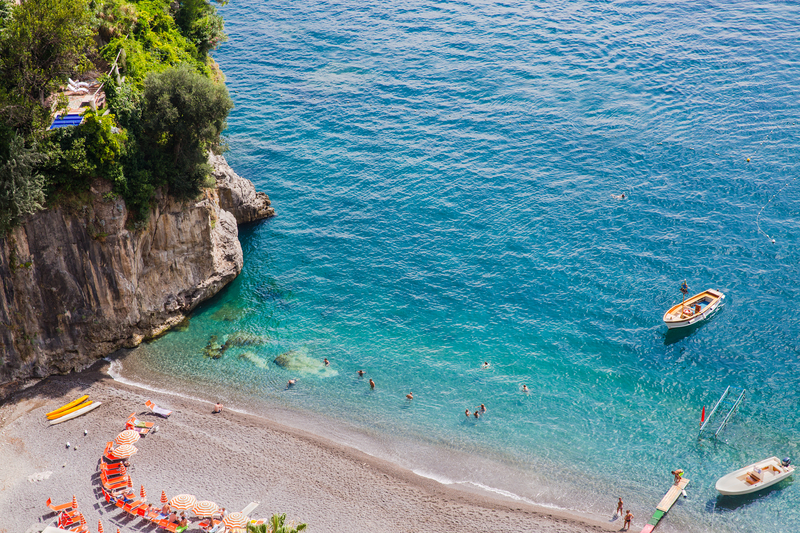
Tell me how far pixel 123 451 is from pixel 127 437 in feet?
4.38

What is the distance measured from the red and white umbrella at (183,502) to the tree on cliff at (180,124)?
24.0 meters

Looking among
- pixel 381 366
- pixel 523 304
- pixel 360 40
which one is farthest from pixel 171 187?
pixel 360 40

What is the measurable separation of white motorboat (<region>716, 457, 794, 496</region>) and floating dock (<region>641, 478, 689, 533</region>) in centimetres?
229

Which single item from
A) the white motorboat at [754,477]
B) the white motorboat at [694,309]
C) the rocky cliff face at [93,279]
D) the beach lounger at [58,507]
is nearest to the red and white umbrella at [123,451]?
the beach lounger at [58,507]

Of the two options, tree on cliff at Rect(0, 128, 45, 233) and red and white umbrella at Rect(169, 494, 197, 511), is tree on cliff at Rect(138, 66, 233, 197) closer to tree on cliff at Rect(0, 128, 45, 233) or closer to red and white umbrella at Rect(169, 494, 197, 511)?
tree on cliff at Rect(0, 128, 45, 233)

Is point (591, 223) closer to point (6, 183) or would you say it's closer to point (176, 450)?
point (176, 450)

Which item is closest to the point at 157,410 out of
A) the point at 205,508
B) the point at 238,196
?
the point at 205,508

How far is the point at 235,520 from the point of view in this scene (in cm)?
3559

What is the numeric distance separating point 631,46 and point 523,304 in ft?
191

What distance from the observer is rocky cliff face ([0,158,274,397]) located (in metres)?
42.2

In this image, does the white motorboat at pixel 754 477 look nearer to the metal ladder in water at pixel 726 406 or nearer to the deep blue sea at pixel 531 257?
the deep blue sea at pixel 531 257

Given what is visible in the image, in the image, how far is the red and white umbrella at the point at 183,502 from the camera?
1429 inches

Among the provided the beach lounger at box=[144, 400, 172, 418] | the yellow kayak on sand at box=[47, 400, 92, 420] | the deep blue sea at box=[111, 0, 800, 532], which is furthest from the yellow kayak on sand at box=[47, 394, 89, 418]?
the deep blue sea at box=[111, 0, 800, 532]

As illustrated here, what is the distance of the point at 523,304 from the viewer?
54.2 metres
